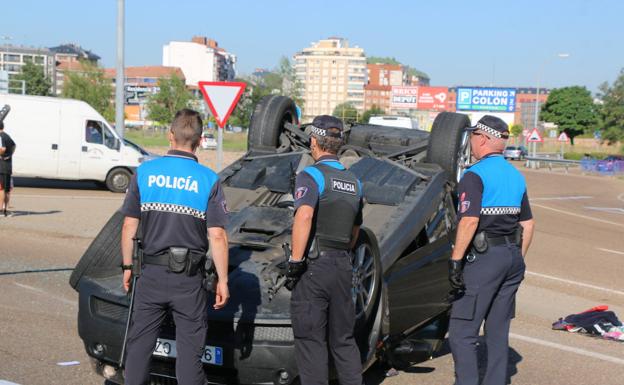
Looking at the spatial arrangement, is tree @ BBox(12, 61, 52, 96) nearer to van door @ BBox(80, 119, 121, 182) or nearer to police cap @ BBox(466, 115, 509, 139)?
van door @ BBox(80, 119, 121, 182)

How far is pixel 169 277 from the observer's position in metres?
4.51

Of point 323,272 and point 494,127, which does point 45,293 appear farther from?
point 494,127

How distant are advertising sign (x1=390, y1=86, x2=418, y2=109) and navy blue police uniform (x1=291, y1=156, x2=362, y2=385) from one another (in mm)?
→ 103818

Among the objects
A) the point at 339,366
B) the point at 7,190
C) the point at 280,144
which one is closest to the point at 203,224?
the point at 339,366

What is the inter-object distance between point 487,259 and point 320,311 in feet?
3.87

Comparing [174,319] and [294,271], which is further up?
[294,271]

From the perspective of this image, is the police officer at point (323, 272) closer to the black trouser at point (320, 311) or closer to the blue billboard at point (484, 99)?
the black trouser at point (320, 311)

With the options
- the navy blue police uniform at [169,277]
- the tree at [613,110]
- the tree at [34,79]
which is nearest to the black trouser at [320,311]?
the navy blue police uniform at [169,277]

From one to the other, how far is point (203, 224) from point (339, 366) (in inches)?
46.7

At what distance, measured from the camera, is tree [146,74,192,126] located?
92625 millimetres

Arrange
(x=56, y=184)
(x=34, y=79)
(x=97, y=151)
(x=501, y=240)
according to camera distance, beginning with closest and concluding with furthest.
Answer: (x=501, y=240), (x=97, y=151), (x=56, y=184), (x=34, y=79)

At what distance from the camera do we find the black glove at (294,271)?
477 centimetres

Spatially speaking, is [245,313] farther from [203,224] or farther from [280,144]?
[280,144]

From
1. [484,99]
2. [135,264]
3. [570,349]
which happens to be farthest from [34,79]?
[135,264]
